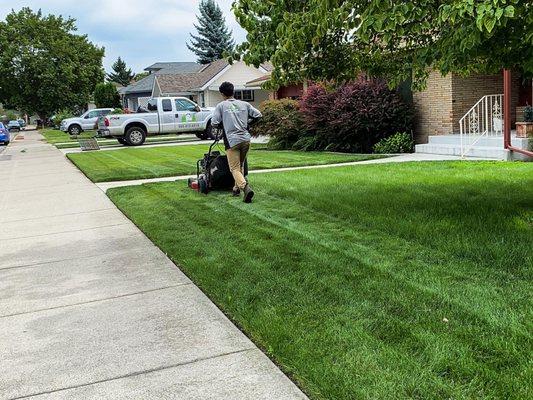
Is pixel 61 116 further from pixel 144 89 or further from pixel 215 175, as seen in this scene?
pixel 215 175

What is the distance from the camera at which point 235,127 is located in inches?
349

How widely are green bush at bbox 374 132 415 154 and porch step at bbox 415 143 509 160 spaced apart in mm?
252

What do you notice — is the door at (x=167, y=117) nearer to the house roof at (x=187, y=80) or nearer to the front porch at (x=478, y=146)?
the front porch at (x=478, y=146)

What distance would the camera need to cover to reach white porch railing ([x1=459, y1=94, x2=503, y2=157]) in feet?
47.8

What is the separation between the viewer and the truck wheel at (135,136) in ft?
83.0

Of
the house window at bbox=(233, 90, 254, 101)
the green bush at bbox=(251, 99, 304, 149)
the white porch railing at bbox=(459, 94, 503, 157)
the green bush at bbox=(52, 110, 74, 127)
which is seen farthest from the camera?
the green bush at bbox=(52, 110, 74, 127)

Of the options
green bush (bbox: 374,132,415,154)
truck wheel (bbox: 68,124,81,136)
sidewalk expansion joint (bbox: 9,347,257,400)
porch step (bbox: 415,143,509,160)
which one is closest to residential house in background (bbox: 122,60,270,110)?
truck wheel (bbox: 68,124,81,136)

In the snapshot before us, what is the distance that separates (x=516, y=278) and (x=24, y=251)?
5.29 m

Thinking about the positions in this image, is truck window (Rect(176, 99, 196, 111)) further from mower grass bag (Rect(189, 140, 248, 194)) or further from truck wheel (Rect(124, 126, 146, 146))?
mower grass bag (Rect(189, 140, 248, 194))

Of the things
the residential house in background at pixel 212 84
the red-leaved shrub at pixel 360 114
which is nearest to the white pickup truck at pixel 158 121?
the red-leaved shrub at pixel 360 114

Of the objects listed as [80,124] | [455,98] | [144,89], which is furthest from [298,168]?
[144,89]

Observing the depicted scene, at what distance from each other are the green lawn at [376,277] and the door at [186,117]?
54.9 ft

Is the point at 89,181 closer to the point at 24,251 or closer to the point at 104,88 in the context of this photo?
the point at 24,251

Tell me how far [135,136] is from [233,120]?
57.1 feet
